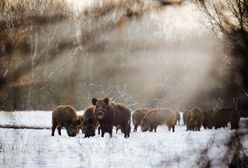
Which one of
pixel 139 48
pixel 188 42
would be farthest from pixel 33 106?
pixel 188 42

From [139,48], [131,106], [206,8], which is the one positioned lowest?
[131,106]

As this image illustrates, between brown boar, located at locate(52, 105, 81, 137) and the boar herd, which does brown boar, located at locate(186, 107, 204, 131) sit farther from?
brown boar, located at locate(52, 105, 81, 137)

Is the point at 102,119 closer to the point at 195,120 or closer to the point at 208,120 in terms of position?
the point at 195,120

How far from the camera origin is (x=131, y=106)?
188ft

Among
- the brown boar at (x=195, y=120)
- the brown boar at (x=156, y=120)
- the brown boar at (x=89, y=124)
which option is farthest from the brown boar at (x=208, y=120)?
the brown boar at (x=89, y=124)

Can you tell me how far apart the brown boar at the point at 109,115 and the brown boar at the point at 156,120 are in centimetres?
593

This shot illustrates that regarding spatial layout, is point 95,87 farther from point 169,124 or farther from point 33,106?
point 169,124

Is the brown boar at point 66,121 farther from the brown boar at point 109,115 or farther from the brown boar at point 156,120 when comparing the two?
the brown boar at point 156,120

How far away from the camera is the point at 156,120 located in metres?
24.6

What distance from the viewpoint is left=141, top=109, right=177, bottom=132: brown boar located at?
80.1ft

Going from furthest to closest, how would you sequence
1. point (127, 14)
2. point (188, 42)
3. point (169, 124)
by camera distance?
point (169, 124), point (188, 42), point (127, 14)

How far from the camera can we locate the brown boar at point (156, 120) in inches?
961

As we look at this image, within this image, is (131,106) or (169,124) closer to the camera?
(169,124)

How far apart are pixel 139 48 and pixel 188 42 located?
65.3 m
